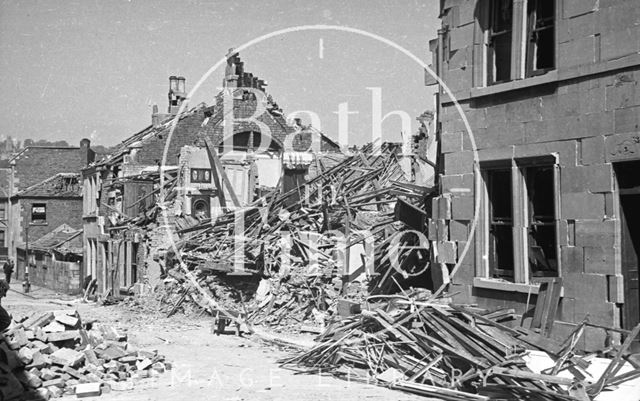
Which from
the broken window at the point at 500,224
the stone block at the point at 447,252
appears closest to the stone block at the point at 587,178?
the broken window at the point at 500,224

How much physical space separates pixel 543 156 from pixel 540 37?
202 cm

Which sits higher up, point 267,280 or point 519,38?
point 519,38

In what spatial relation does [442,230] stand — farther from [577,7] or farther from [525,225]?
[577,7]

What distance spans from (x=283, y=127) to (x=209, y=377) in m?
20.9

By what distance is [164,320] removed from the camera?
64.6 ft

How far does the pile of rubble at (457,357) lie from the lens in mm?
9055

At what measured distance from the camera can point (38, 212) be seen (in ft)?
162

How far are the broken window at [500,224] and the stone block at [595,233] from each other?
1417 mm

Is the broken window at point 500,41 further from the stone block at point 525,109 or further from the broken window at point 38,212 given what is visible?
the broken window at point 38,212

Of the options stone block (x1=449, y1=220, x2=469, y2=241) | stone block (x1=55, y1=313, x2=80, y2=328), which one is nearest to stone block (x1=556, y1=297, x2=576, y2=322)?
stone block (x1=449, y1=220, x2=469, y2=241)

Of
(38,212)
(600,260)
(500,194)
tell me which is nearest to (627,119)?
(600,260)

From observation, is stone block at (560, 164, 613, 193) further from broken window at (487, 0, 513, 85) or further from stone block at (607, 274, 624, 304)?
broken window at (487, 0, 513, 85)

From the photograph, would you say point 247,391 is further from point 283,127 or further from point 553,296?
point 283,127

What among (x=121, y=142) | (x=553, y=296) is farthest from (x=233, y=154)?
(x=553, y=296)
